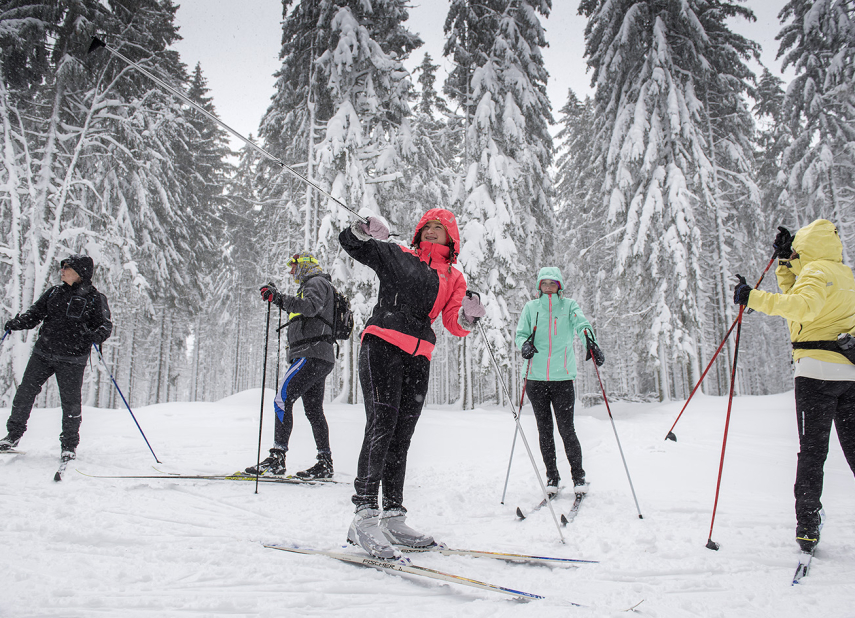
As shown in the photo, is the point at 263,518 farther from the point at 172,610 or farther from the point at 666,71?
the point at 666,71

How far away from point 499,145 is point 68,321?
1333 cm

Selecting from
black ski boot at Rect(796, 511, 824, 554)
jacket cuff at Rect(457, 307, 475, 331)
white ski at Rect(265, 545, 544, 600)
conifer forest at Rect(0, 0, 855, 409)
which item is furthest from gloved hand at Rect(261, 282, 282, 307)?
conifer forest at Rect(0, 0, 855, 409)

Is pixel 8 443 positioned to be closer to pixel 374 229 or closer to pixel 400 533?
pixel 400 533

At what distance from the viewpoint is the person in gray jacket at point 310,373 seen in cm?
446

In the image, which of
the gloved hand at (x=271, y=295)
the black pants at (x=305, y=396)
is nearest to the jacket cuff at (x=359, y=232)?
the gloved hand at (x=271, y=295)

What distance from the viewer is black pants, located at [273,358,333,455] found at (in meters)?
4.51

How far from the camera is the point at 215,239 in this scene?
21.5 metres

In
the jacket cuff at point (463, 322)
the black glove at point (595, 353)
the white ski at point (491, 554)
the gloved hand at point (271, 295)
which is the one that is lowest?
the white ski at point (491, 554)

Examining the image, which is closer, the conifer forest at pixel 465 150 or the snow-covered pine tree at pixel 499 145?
the conifer forest at pixel 465 150

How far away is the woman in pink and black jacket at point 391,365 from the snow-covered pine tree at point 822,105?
18.0m

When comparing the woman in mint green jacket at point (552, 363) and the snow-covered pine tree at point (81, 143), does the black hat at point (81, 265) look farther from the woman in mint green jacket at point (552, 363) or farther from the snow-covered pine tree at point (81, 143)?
the snow-covered pine tree at point (81, 143)

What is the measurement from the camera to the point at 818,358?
271 centimetres

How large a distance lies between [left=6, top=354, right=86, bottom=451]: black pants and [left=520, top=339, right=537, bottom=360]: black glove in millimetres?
4450

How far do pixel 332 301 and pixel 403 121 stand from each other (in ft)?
36.5
